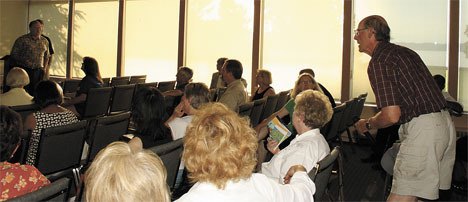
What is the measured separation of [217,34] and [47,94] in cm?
659

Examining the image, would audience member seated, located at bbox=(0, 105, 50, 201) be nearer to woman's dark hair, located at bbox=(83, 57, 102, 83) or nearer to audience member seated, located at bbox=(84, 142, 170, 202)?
audience member seated, located at bbox=(84, 142, 170, 202)

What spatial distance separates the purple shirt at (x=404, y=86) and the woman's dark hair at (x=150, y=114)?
4.66ft

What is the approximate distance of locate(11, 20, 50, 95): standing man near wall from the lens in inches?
361

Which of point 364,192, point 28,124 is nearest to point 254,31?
point 364,192

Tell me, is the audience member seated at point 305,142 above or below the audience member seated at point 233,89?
below

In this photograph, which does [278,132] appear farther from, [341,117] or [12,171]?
[341,117]

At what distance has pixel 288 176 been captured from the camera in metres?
2.47

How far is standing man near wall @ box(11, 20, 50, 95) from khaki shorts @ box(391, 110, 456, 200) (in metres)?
7.28

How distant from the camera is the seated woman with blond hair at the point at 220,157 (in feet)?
6.40

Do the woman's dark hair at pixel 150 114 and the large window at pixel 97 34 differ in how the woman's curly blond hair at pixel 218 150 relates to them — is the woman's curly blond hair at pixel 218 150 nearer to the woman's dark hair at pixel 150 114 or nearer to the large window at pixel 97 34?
the woman's dark hair at pixel 150 114

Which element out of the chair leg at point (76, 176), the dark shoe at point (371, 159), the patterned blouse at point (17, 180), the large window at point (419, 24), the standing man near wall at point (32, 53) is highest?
the large window at point (419, 24)

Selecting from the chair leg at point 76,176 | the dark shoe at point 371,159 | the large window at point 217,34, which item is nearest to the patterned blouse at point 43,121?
the chair leg at point 76,176

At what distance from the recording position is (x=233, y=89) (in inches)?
230

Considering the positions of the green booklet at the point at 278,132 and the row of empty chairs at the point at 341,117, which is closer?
the green booklet at the point at 278,132
